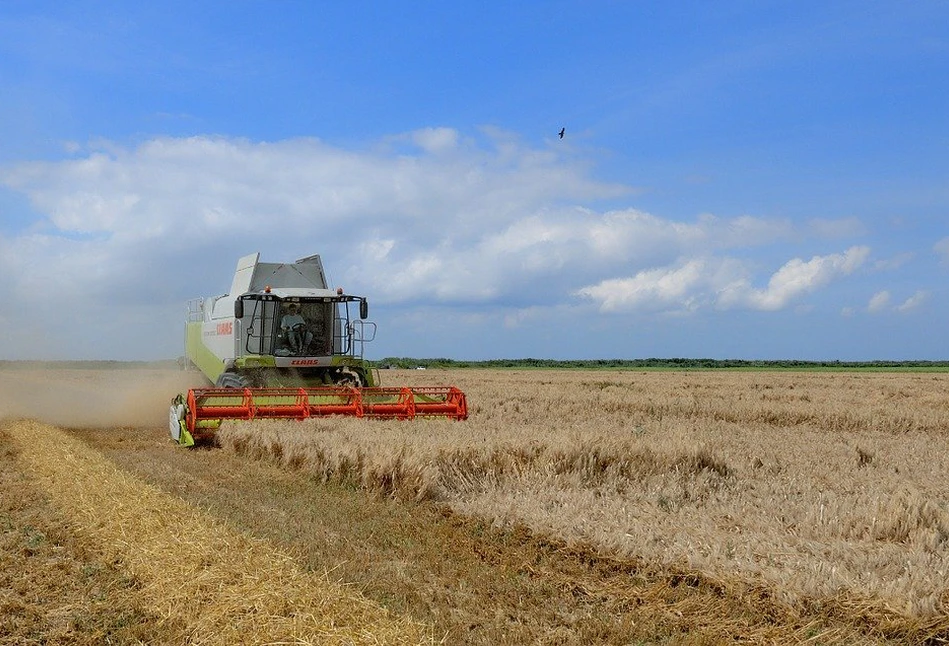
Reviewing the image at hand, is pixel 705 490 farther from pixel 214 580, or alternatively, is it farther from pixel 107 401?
pixel 107 401

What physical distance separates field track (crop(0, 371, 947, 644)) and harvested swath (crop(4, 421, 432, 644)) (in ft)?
0.12

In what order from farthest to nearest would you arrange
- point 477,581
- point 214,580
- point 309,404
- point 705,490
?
point 309,404 → point 705,490 → point 477,581 → point 214,580

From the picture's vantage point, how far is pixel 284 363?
16.0 metres

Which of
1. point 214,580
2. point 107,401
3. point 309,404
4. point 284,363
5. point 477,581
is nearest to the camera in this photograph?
point 214,580

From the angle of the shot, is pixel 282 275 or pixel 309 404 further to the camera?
pixel 282 275

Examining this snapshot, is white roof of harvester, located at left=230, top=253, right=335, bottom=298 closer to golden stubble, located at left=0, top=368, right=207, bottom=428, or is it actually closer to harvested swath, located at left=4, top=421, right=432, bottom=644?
golden stubble, located at left=0, top=368, right=207, bottom=428

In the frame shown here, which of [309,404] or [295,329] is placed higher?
[295,329]

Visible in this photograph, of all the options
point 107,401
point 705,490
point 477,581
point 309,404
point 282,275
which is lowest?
point 477,581

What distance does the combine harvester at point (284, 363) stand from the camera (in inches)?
530

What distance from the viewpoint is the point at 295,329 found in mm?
16297

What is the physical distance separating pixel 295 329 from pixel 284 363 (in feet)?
2.40

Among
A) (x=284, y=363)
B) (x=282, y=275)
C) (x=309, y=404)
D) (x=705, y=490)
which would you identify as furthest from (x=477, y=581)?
(x=282, y=275)

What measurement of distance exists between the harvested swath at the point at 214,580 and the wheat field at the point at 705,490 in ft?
6.32

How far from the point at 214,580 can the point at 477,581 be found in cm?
162
